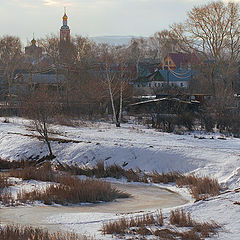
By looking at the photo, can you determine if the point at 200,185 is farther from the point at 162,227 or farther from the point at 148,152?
the point at 162,227

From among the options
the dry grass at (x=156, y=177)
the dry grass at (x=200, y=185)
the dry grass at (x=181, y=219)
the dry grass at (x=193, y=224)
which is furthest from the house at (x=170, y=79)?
the dry grass at (x=193, y=224)

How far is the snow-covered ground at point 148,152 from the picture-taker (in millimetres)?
14945

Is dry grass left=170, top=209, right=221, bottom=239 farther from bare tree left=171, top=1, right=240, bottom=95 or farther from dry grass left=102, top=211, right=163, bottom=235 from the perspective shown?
bare tree left=171, top=1, right=240, bottom=95

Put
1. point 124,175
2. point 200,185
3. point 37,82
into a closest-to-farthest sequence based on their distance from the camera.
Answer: point 200,185, point 124,175, point 37,82

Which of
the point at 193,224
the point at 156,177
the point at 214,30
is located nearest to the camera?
the point at 193,224

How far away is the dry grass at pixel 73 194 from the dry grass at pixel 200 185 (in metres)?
2.62

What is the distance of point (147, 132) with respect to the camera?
3186 cm

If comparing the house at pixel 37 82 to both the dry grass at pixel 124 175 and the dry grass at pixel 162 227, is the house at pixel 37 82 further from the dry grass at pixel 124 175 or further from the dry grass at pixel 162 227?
the dry grass at pixel 162 227

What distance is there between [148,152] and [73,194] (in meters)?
7.38

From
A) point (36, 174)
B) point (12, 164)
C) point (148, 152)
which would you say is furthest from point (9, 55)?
point (36, 174)

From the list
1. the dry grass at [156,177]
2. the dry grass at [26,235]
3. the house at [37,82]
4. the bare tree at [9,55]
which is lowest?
the dry grass at [156,177]

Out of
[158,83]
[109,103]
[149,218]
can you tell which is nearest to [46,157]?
[149,218]

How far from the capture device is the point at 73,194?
1783 cm

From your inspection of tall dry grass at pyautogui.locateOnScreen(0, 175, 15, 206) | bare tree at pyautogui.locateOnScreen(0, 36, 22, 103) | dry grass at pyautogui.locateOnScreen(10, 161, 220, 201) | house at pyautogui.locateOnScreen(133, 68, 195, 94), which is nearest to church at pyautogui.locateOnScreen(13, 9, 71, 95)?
bare tree at pyautogui.locateOnScreen(0, 36, 22, 103)
